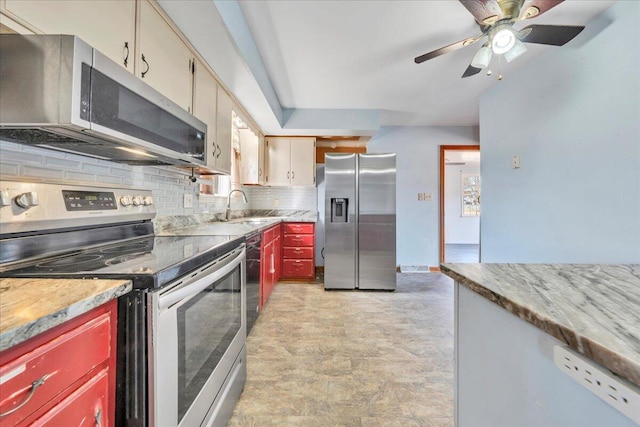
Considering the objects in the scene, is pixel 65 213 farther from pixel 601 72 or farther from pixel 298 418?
pixel 601 72

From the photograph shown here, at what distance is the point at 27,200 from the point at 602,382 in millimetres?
1551

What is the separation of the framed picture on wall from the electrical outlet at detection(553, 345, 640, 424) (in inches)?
310

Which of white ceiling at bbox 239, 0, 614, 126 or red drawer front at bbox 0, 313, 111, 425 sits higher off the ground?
white ceiling at bbox 239, 0, 614, 126

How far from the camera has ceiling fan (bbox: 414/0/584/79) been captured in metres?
1.41

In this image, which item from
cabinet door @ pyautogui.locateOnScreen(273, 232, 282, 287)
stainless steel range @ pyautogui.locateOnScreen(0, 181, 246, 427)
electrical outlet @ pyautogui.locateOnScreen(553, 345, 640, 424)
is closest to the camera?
electrical outlet @ pyautogui.locateOnScreen(553, 345, 640, 424)

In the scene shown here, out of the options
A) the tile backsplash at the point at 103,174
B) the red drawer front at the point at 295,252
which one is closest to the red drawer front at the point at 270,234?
the red drawer front at the point at 295,252

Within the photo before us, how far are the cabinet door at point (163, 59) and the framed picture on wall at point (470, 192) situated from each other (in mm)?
7565

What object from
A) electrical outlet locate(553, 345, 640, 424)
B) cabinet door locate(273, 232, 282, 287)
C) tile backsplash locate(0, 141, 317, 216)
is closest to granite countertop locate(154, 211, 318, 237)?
tile backsplash locate(0, 141, 317, 216)

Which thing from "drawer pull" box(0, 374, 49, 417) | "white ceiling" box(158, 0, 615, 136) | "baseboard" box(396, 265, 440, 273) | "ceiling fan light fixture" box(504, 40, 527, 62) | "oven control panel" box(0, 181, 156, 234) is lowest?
"baseboard" box(396, 265, 440, 273)

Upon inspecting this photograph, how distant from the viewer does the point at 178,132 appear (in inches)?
52.1

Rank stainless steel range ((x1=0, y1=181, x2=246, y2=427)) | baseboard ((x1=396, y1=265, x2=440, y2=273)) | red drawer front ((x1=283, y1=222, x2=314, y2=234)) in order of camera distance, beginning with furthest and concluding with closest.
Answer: baseboard ((x1=396, y1=265, x2=440, y2=273)) < red drawer front ((x1=283, y1=222, x2=314, y2=234)) < stainless steel range ((x1=0, y1=181, x2=246, y2=427))

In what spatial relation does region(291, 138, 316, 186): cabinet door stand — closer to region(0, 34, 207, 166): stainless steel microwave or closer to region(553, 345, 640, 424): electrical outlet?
region(0, 34, 207, 166): stainless steel microwave

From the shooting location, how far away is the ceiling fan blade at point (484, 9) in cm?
137

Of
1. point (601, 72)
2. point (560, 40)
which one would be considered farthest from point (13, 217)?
point (601, 72)
